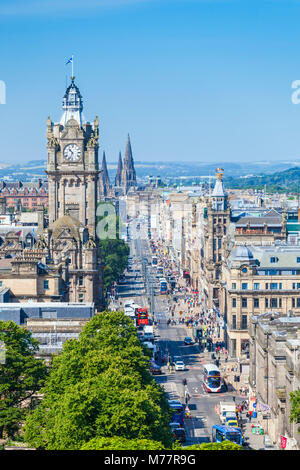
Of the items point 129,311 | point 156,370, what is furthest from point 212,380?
point 129,311

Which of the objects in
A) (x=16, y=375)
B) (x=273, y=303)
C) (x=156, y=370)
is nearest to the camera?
(x=16, y=375)

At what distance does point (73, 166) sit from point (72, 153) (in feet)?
6.12

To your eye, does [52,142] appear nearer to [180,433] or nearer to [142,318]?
[142,318]

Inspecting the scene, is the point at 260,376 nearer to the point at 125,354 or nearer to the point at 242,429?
the point at 242,429

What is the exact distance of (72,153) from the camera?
13450 cm

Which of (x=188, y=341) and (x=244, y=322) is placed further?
(x=188, y=341)

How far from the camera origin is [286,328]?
287ft

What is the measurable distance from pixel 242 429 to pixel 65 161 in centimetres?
6199

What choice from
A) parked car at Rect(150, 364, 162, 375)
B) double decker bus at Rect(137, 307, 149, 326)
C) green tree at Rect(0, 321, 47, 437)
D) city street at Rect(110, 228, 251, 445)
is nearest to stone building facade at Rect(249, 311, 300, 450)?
city street at Rect(110, 228, 251, 445)

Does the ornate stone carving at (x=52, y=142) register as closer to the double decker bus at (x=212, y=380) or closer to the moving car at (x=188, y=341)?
the moving car at (x=188, y=341)

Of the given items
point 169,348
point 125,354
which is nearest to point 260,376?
point 125,354
